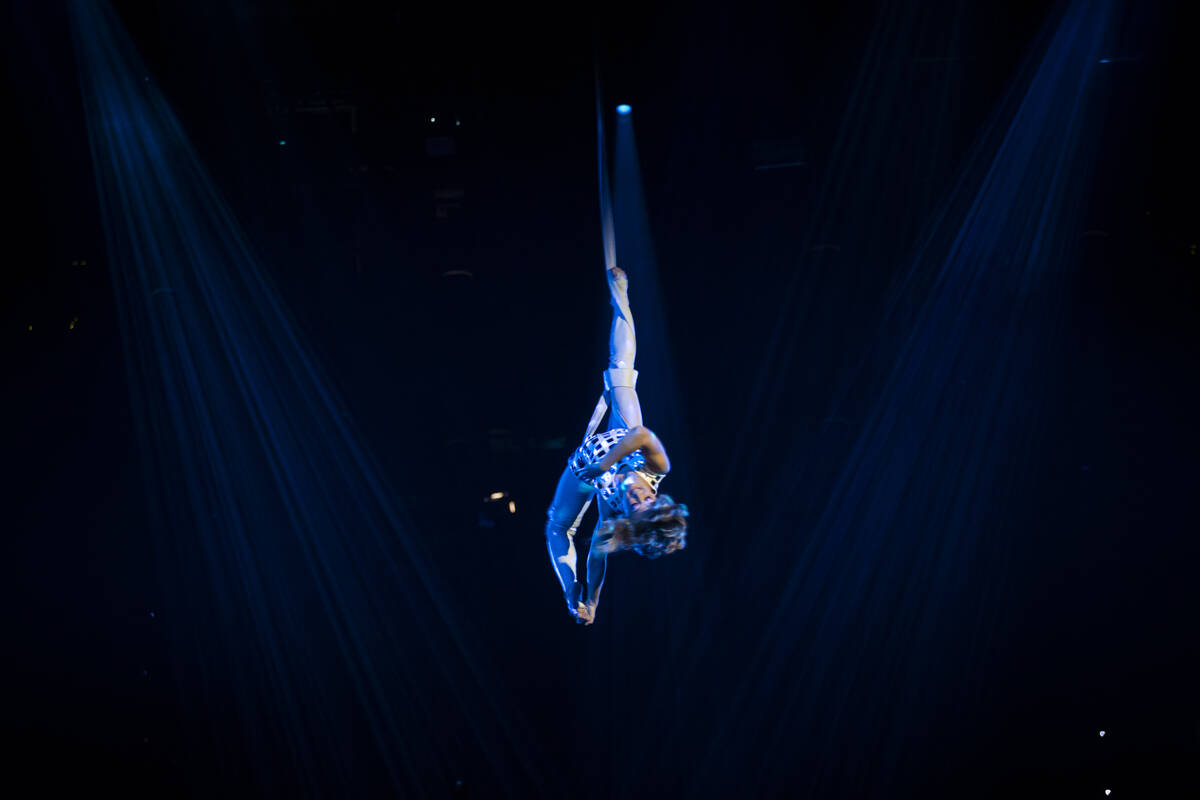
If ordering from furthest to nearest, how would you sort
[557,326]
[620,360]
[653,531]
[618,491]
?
[557,326], [620,360], [618,491], [653,531]

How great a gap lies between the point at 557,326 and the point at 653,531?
8.63ft

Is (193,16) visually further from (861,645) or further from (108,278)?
(861,645)

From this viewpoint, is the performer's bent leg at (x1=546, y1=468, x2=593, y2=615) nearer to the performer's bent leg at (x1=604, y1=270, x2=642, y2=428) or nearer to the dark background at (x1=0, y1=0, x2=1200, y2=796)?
the performer's bent leg at (x1=604, y1=270, x2=642, y2=428)

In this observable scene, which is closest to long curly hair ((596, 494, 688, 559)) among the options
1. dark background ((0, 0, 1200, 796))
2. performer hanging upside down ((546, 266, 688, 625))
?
performer hanging upside down ((546, 266, 688, 625))

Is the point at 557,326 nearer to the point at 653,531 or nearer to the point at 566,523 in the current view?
the point at 566,523

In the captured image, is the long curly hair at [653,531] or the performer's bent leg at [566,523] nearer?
the long curly hair at [653,531]

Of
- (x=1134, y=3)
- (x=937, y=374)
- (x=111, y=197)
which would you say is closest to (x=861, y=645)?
(x=937, y=374)

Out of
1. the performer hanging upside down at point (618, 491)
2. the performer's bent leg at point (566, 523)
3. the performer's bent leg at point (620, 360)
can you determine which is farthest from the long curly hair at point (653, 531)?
the performer's bent leg at point (620, 360)

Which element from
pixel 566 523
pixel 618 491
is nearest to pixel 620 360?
pixel 618 491

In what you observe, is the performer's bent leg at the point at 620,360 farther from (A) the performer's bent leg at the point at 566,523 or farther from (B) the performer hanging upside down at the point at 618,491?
(A) the performer's bent leg at the point at 566,523

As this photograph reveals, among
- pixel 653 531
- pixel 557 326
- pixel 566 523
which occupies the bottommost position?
pixel 566 523

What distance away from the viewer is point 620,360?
4.09 m

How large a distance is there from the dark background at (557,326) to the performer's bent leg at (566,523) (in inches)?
67.7

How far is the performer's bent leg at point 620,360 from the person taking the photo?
4.03 meters
